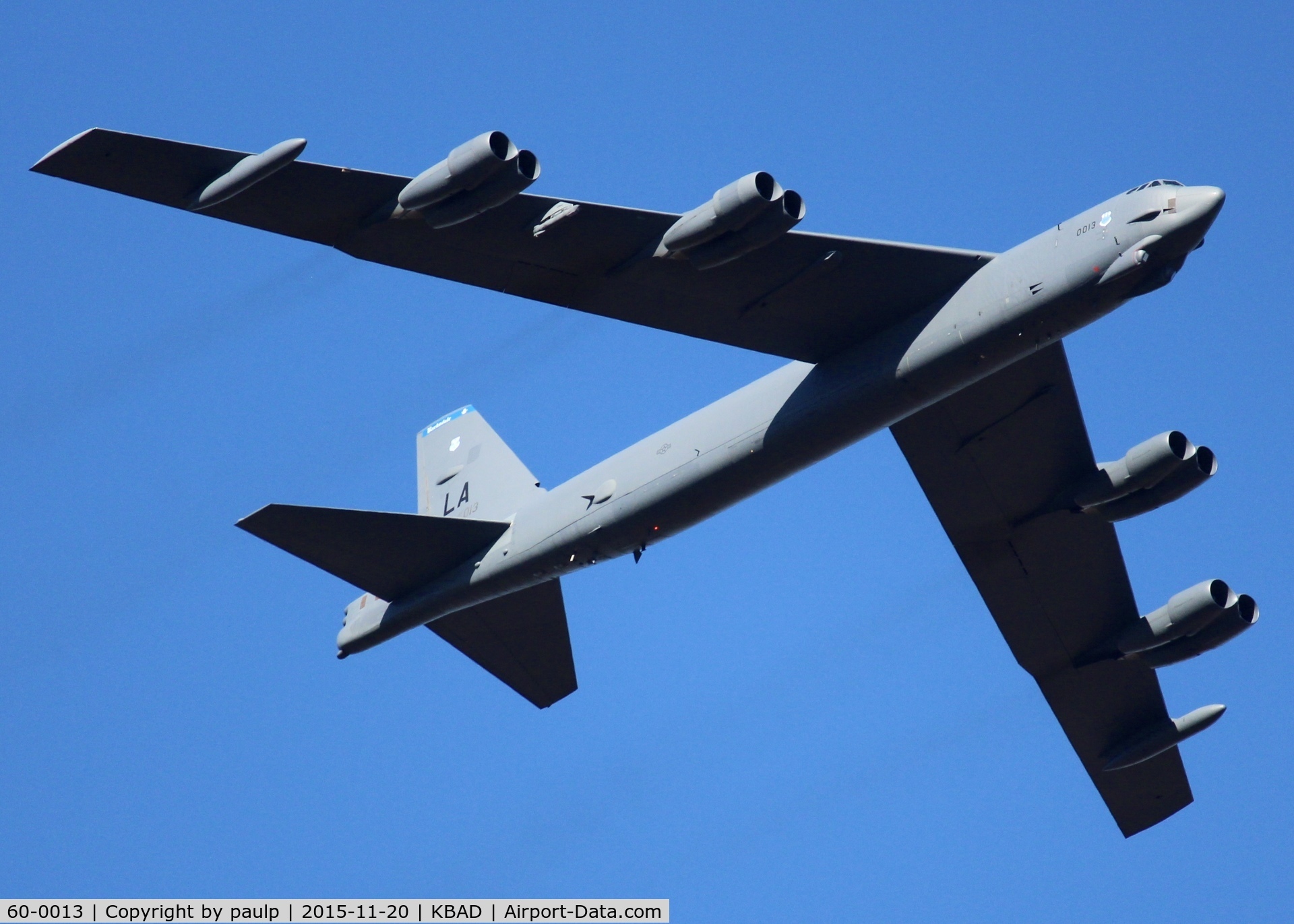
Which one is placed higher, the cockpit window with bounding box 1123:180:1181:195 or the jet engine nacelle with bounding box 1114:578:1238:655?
the cockpit window with bounding box 1123:180:1181:195

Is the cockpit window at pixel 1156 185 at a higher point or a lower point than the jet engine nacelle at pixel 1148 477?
higher

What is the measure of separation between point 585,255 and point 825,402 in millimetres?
4533

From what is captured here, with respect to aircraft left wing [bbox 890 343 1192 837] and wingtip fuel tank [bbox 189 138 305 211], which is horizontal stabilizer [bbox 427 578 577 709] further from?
wingtip fuel tank [bbox 189 138 305 211]

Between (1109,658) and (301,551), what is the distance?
15655mm

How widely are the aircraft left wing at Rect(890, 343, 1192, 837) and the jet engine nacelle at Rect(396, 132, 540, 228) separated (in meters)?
9.28

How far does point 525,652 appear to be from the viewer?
31.7 meters

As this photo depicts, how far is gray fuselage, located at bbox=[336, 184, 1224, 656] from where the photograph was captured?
24719 mm

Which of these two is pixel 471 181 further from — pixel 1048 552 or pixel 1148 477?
pixel 1048 552

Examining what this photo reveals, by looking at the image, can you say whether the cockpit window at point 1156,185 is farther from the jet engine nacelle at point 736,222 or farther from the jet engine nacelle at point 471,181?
the jet engine nacelle at point 471,181

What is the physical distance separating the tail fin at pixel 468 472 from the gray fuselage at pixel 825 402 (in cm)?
186

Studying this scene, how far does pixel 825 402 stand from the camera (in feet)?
87.5

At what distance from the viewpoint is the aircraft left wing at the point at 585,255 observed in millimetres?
24047

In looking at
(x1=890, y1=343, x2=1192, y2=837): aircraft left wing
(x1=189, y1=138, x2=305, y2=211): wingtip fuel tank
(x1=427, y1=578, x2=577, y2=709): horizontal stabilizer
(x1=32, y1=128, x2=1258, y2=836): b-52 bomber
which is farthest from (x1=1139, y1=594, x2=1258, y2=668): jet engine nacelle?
(x1=189, y1=138, x2=305, y2=211): wingtip fuel tank

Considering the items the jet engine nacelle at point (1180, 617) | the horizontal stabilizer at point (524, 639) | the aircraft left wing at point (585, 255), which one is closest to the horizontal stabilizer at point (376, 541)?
the horizontal stabilizer at point (524, 639)
